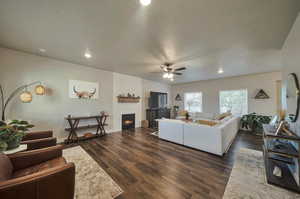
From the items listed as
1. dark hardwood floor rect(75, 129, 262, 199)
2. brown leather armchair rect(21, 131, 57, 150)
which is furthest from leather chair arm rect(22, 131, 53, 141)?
dark hardwood floor rect(75, 129, 262, 199)

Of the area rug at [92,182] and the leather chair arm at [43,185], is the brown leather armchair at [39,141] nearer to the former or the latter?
the area rug at [92,182]

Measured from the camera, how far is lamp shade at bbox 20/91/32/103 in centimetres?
295

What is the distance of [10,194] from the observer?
2.92 feet

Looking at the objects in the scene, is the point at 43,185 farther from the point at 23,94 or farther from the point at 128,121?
the point at 128,121

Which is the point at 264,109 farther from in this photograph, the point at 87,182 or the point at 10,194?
the point at 10,194

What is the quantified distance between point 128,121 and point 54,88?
3.28m

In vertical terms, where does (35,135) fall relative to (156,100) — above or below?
below

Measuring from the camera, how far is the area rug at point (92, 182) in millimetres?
1611

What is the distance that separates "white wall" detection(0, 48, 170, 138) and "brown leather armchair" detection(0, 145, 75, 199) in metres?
2.53

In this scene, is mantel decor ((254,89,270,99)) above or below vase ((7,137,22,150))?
above

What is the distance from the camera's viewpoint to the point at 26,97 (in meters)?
2.98

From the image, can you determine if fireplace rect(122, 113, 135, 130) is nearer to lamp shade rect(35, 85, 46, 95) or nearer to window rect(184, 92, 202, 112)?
lamp shade rect(35, 85, 46, 95)

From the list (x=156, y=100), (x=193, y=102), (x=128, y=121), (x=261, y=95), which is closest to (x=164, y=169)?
(x=128, y=121)

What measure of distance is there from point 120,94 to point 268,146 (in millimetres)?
5172
